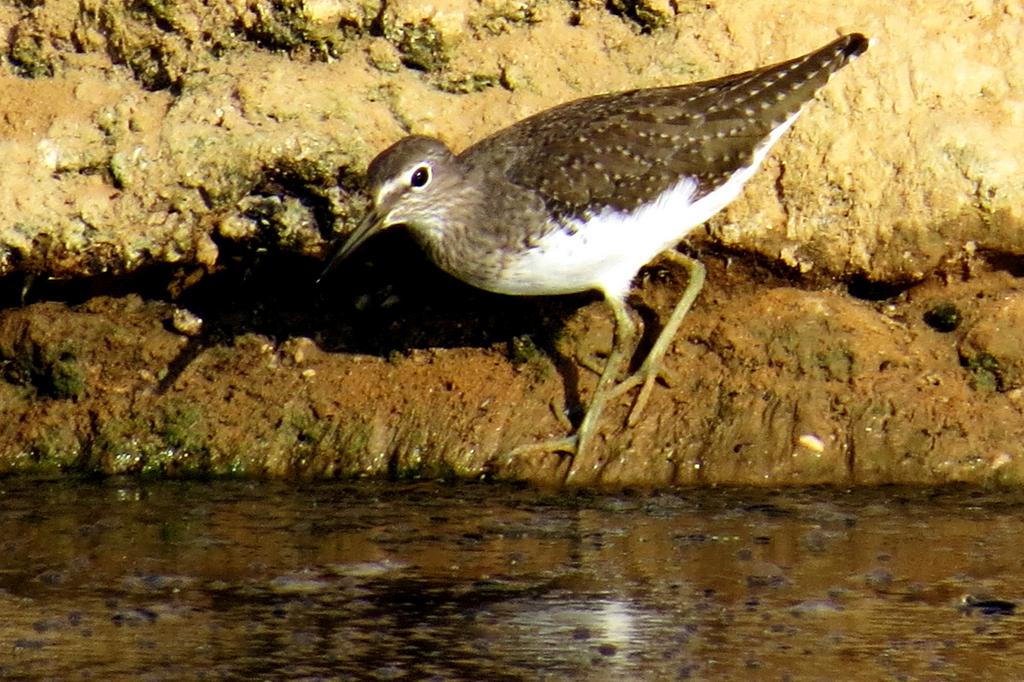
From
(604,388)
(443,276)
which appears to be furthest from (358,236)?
(604,388)

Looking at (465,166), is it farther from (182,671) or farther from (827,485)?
(182,671)

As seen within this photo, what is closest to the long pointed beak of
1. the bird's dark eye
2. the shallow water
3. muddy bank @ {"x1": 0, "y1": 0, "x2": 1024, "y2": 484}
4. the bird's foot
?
the bird's dark eye

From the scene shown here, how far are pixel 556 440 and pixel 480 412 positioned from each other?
392 millimetres

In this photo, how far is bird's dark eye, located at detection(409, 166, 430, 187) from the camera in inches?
284

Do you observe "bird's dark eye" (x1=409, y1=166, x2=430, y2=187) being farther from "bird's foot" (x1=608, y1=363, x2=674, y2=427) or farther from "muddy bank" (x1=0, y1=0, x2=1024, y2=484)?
"bird's foot" (x1=608, y1=363, x2=674, y2=427)

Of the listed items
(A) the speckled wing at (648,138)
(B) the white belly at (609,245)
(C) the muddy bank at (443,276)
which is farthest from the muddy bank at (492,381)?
(A) the speckled wing at (648,138)

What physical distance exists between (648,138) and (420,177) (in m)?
1.03

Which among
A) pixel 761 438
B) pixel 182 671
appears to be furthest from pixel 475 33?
pixel 182 671

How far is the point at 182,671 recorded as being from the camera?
531 centimetres

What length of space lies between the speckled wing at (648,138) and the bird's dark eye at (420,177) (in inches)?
11.3

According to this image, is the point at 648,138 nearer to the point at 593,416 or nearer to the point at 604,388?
the point at 604,388

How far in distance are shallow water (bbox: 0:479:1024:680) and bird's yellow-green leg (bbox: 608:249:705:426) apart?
1.63ft

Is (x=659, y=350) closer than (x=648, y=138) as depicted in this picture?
No

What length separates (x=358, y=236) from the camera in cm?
711
